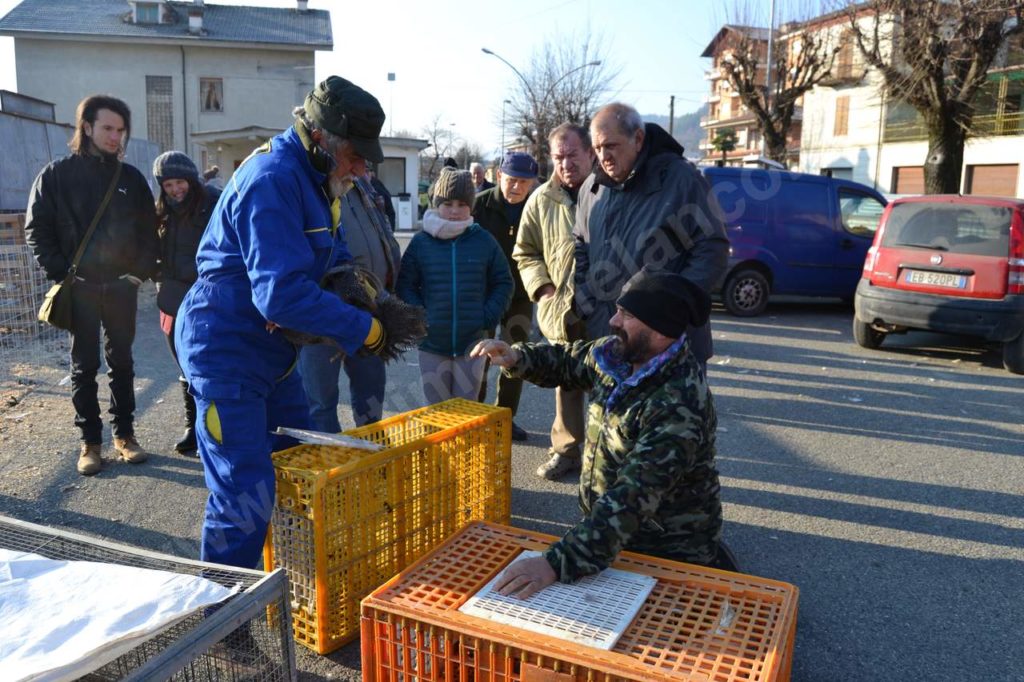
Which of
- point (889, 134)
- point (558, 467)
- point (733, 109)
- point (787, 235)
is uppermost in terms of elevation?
point (733, 109)

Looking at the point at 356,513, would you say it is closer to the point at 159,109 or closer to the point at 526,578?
the point at 526,578

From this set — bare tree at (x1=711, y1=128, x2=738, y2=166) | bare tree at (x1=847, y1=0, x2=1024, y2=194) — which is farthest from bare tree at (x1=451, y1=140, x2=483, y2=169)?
bare tree at (x1=847, y1=0, x2=1024, y2=194)

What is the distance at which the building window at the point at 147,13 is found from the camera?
108 feet

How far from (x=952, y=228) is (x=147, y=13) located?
34434 millimetres

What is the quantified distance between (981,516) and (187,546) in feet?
14.0

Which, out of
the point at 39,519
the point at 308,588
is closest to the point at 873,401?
the point at 308,588

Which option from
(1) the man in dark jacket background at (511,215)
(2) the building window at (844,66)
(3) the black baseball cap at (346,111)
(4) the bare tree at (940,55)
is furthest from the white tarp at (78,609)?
(2) the building window at (844,66)

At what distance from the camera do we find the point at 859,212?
11328 mm

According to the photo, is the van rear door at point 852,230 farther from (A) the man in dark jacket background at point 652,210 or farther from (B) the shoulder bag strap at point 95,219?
(B) the shoulder bag strap at point 95,219

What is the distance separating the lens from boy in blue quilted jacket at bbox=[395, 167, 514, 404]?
4383 mm

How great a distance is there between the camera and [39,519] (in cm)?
406

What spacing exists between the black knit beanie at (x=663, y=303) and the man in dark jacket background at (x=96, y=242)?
3408 millimetres

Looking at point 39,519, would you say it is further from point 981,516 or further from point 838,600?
point 981,516

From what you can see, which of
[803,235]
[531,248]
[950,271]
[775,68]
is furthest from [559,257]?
[775,68]
